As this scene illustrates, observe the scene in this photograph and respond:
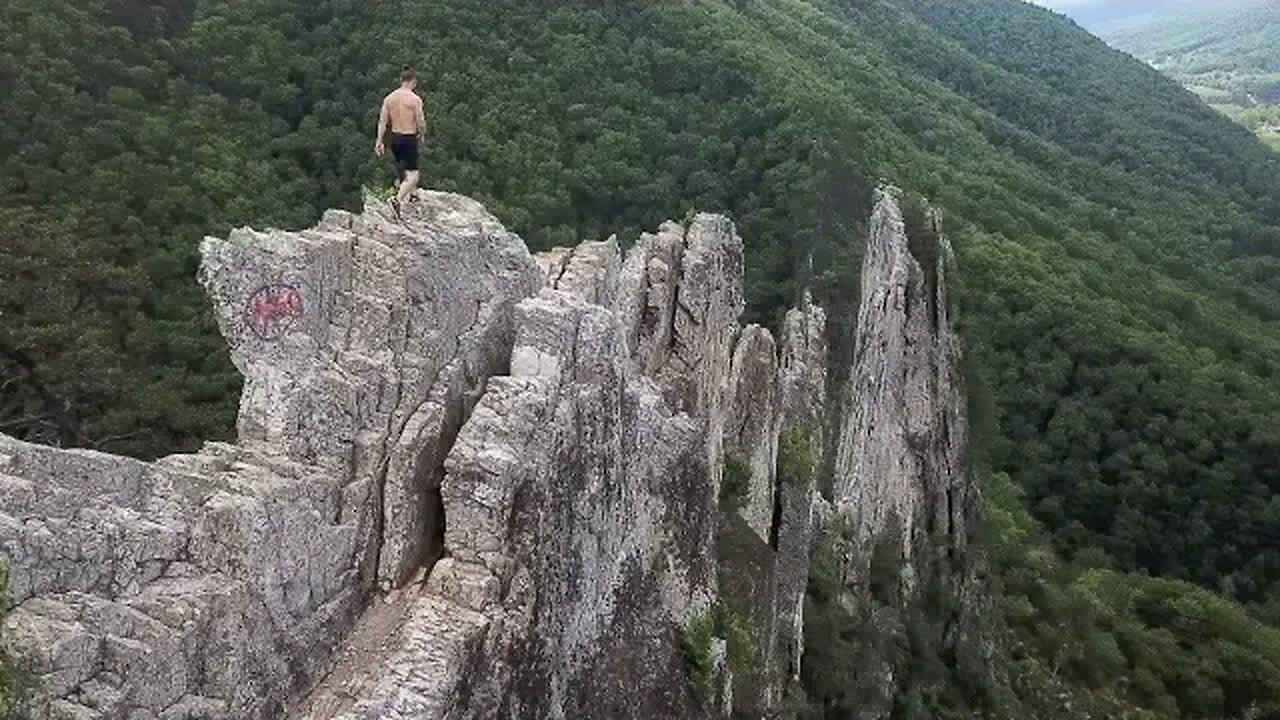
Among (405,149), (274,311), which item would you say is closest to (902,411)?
(405,149)

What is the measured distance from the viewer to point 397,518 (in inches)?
616

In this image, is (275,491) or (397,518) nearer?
(275,491)

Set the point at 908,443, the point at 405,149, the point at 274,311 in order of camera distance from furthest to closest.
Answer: the point at 908,443, the point at 405,149, the point at 274,311

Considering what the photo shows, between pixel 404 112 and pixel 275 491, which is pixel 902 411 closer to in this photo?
pixel 404 112

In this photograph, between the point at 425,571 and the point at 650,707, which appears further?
the point at 650,707

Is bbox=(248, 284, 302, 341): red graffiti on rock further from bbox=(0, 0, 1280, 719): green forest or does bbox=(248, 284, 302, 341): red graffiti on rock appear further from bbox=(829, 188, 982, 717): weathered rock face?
bbox=(829, 188, 982, 717): weathered rock face

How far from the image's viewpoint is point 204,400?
44.8 m

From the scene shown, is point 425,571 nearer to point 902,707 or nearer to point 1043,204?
point 902,707

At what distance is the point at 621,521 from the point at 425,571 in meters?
3.83

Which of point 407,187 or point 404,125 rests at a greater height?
point 404,125

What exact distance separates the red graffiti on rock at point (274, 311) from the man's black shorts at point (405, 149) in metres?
4.25

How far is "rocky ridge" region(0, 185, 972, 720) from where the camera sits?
42.8ft

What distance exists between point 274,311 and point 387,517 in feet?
10.9

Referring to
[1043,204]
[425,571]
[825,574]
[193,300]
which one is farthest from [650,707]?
[1043,204]
